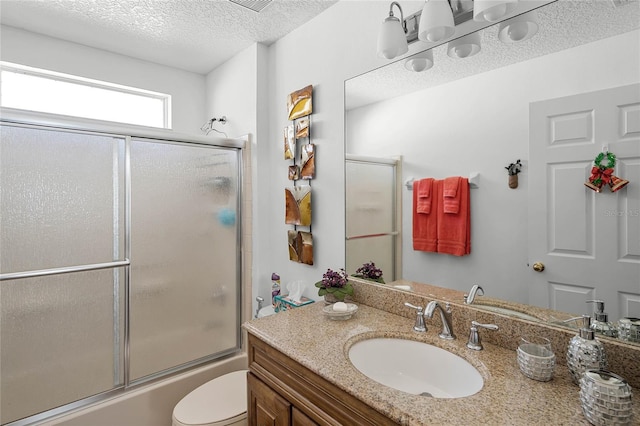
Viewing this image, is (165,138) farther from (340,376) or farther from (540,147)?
(540,147)

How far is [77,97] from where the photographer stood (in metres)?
2.40

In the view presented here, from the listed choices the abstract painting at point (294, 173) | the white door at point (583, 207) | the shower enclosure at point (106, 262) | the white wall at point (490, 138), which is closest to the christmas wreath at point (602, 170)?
the white door at point (583, 207)

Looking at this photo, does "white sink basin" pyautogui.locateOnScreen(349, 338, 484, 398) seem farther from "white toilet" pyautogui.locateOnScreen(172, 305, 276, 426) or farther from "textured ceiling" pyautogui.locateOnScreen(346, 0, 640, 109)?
"textured ceiling" pyautogui.locateOnScreen(346, 0, 640, 109)

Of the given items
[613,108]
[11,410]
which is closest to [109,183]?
[11,410]

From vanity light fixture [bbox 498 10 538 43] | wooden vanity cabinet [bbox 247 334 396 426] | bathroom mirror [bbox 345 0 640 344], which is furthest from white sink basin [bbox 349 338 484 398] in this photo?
vanity light fixture [bbox 498 10 538 43]

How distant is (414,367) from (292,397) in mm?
449

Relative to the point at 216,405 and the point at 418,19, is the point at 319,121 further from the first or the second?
the point at 216,405

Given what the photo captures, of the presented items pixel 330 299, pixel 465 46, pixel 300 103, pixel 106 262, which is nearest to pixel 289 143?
pixel 300 103

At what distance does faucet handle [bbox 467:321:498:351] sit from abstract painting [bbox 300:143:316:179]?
3.77ft

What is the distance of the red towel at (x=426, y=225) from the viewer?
1.39 meters

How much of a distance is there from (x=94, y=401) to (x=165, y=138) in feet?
4.98

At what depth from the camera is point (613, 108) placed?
3.06 feet

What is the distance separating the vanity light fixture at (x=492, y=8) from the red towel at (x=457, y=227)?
0.57m

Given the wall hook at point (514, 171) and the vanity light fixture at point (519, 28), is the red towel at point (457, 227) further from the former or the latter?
the vanity light fixture at point (519, 28)
